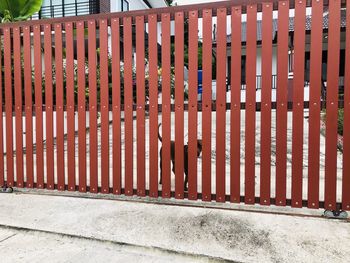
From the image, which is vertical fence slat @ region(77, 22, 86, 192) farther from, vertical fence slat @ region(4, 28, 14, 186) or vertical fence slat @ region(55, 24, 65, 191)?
vertical fence slat @ region(4, 28, 14, 186)

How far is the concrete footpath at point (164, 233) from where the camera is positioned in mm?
2598

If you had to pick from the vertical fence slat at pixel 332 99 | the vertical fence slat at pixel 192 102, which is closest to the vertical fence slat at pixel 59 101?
the vertical fence slat at pixel 192 102

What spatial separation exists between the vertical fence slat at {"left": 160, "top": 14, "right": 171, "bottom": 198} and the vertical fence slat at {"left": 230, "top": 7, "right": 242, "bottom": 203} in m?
0.67

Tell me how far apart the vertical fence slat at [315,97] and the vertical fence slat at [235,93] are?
683mm

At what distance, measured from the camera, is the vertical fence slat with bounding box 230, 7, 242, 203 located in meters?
3.28

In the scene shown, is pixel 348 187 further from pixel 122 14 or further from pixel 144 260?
pixel 122 14

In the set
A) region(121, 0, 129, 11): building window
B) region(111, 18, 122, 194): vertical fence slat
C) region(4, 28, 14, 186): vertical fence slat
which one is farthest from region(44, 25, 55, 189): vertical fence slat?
region(121, 0, 129, 11): building window

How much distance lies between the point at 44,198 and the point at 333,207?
126 inches

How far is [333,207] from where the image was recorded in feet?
10.8

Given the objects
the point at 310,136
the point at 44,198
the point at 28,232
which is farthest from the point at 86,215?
the point at 310,136

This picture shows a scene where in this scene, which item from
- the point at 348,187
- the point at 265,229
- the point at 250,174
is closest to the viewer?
the point at 265,229

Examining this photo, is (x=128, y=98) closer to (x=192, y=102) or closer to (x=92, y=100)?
(x=92, y=100)

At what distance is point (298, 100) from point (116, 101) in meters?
1.91

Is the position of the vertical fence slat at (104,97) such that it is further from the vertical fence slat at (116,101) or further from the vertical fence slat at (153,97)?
the vertical fence slat at (153,97)
